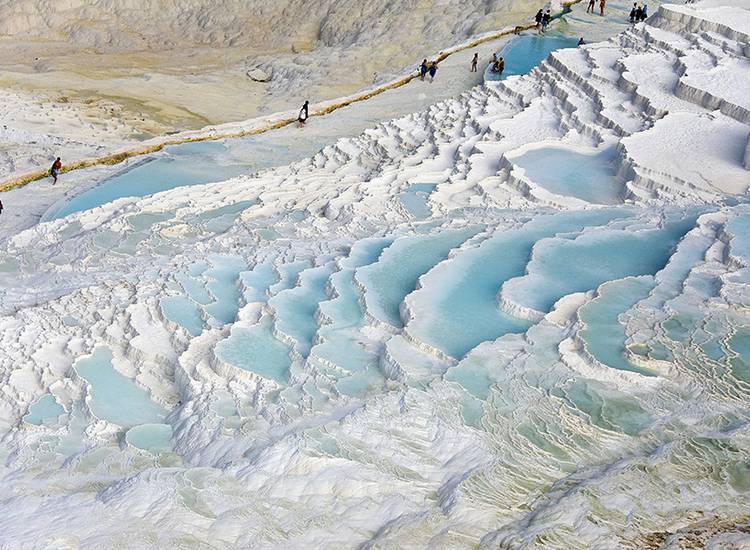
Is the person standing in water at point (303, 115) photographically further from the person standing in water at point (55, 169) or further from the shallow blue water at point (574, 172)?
the shallow blue water at point (574, 172)

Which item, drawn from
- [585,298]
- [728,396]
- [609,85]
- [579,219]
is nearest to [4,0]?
[609,85]

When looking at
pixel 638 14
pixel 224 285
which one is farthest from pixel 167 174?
pixel 638 14

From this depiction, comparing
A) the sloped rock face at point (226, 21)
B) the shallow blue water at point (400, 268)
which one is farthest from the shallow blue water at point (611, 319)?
the sloped rock face at point (226, 21)

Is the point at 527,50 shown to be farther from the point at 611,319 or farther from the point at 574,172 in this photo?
the point at 611,319

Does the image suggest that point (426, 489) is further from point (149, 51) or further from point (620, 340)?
point (149, 51)

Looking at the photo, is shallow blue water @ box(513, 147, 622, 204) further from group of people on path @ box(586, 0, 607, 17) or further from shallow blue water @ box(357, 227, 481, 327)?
group of people on path @ box(586, 0, 607, 17)
